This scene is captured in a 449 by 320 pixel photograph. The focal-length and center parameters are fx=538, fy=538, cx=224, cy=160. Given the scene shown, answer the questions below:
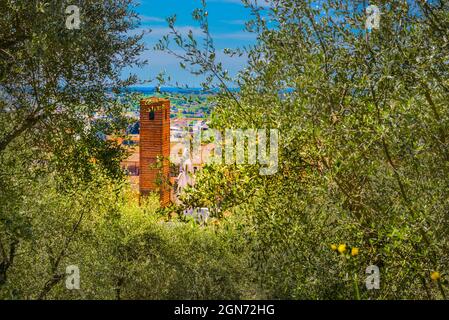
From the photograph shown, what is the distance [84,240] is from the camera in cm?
817

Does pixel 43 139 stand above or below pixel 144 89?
below

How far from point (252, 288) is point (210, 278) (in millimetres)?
1700

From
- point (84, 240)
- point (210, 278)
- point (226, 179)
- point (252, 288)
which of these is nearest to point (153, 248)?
point (84, 240)

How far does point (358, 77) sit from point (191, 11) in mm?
1771

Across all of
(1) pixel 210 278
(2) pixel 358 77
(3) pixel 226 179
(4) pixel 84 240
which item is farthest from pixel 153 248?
(2) pixel 358 77

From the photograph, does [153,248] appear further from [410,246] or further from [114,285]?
[410,246]

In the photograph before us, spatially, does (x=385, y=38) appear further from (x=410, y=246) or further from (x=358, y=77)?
(x=410, y=246)

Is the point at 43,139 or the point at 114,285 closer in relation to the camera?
the point at 43,139

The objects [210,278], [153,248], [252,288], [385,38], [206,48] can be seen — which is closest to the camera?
[385,38]

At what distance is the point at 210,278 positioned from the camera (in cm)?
649
